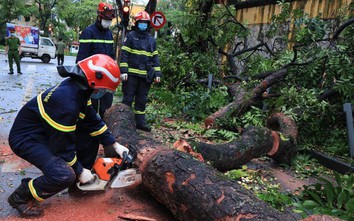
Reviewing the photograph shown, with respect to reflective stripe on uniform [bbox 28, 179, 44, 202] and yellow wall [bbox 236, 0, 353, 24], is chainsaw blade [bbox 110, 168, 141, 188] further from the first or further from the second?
yellow wall [bbox 236, 0, 353, 24]

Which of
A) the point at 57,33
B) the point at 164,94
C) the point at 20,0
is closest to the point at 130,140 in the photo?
the point at 164,94

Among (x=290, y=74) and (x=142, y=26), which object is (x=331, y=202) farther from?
(x=142, y=26)

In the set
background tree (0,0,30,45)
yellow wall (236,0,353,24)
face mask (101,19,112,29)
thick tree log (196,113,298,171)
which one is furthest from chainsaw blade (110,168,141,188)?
background tree (0,0,30,45)

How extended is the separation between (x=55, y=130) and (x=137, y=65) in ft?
9.77

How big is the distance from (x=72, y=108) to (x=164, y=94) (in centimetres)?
489

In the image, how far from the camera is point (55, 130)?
2641 millimetres

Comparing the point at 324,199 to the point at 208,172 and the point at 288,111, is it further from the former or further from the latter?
the point at 288,111

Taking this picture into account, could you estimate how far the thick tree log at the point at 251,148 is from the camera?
396 cm

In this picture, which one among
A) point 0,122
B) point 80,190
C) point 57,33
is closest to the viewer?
point 80,190

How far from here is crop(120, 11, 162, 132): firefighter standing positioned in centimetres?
545

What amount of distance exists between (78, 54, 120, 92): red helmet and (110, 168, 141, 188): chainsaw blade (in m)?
0.75

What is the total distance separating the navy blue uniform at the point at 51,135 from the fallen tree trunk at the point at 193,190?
2.15ft

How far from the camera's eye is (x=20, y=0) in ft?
122

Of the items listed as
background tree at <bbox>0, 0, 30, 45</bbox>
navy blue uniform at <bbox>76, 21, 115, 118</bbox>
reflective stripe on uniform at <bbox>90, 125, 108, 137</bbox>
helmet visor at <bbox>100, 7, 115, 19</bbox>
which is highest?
background tree at <bbox>0, 0, 30, 45</bbox>
